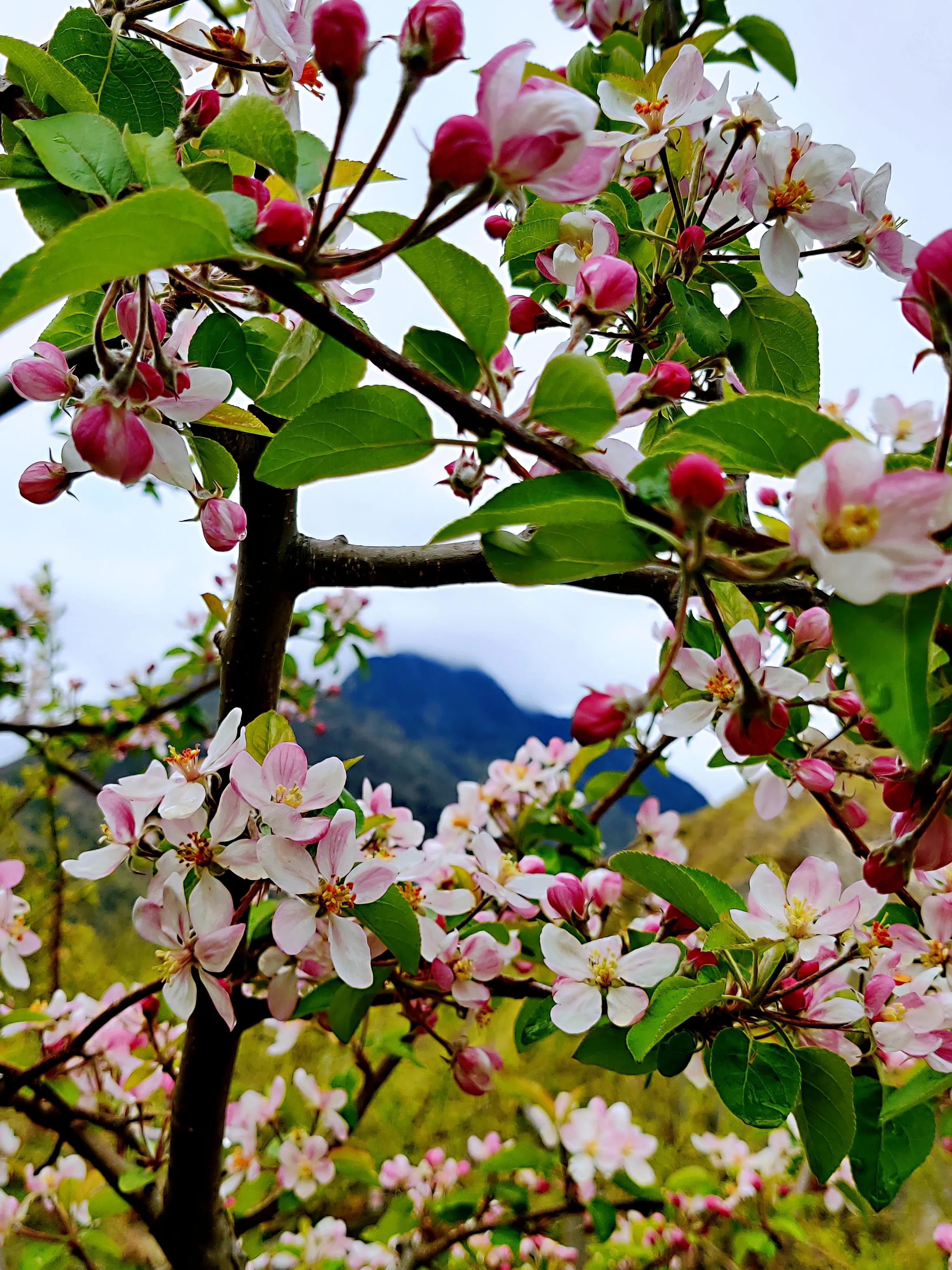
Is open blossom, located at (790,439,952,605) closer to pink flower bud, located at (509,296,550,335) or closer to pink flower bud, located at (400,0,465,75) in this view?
pink flower bud, located at (400,0,465,75)

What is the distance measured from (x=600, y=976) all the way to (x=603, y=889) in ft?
0.49

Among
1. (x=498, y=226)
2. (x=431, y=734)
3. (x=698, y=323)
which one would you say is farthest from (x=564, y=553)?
(x=431, y=734)

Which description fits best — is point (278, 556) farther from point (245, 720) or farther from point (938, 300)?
point (938, 300)

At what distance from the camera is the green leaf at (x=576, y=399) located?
0.94ft

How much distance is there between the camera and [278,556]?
670mm

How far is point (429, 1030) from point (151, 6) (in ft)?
2.43

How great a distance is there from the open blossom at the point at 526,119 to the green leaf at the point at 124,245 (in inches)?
4.0

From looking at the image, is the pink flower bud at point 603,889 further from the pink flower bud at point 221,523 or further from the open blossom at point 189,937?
the pink flower bud at point 221,523

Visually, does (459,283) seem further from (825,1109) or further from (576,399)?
(825,1109)

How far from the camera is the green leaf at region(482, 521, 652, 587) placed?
26 centimetres

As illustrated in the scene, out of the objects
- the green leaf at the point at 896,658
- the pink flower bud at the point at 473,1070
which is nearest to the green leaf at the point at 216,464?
the green leaf at the point at 896,658

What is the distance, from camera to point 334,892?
1.56 ft

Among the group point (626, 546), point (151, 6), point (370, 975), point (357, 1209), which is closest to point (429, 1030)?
point (370, 975)

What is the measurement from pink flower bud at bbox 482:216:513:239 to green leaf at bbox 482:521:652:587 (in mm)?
510
